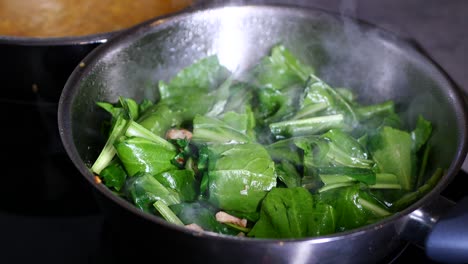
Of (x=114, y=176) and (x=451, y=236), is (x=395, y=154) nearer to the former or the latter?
(x=451, y=236)

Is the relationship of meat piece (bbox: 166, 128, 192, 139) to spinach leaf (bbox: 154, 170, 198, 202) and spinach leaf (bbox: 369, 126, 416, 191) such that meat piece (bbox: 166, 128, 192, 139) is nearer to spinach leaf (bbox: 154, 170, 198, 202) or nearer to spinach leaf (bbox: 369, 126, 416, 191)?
spinach leaf (bbox: 154, 170, 198, 202)

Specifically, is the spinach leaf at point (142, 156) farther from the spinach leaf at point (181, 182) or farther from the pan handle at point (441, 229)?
the pan handle at point (441, 229)

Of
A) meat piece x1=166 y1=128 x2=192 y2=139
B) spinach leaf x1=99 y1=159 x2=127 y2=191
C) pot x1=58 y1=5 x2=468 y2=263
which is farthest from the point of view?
meat piece x1=166 y1=128 x2=192 y2=139

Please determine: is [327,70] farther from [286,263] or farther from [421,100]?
[286,263]

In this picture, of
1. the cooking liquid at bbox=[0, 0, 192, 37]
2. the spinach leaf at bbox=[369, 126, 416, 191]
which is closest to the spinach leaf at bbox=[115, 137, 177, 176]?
the spinach leaf at bbox=[369, 126, 416, 191]

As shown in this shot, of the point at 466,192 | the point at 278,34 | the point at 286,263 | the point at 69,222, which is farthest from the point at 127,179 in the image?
the point at 466,192

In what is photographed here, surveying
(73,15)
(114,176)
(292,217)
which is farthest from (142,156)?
(73,15)

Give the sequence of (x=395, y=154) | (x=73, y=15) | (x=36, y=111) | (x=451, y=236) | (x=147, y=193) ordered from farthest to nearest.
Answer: (x=73, y=15) < (x=36, y=111) < (x=395, y=154) < (x=147, y=193) < (x=451, y=236)

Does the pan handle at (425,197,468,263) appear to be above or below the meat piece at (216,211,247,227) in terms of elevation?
above
